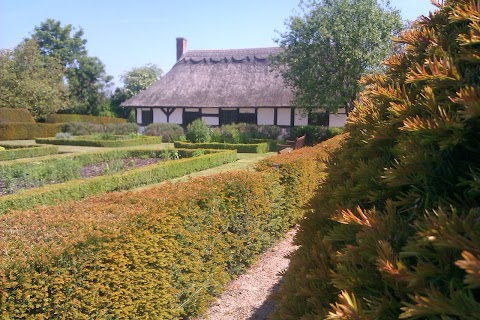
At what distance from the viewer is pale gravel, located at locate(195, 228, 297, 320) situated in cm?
537

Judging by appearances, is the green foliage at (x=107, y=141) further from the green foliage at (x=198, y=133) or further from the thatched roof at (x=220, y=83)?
the thatched roof at (x=220, y=83)

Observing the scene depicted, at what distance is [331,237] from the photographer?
1.72 m

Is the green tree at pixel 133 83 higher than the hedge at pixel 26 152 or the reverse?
higher

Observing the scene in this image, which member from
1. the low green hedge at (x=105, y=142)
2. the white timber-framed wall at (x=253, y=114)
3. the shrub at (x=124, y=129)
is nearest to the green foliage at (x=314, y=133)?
the white timber-framed wall at (x=253, y=114)

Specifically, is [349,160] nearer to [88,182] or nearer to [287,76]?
[88,182]

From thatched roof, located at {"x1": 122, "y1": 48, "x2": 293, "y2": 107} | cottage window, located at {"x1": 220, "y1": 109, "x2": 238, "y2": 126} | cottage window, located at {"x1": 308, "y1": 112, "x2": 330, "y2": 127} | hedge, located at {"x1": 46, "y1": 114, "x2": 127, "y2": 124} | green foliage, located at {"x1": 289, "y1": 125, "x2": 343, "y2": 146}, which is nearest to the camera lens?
green foliage, located at {"x1": 289, "y1": 125, "x2": 343, "y2": 146}

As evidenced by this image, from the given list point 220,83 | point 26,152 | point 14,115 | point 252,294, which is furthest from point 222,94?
point 252,294

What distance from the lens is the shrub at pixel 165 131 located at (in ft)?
101

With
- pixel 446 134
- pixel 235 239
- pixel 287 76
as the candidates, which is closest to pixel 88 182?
pixel 235 239

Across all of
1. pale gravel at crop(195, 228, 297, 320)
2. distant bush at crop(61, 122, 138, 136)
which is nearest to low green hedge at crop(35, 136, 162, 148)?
distant bush at crop(61, 122, 138, 136)

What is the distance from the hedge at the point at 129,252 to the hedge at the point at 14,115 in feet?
110

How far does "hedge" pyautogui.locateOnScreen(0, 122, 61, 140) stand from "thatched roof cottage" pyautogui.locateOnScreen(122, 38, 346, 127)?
22.3 ft

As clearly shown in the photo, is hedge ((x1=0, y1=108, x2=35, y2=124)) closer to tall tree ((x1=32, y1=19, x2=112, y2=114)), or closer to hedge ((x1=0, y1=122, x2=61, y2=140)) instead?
hedge ((x1=0, y1=122, x2=61, y2=140))

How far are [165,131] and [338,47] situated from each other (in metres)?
13.9
